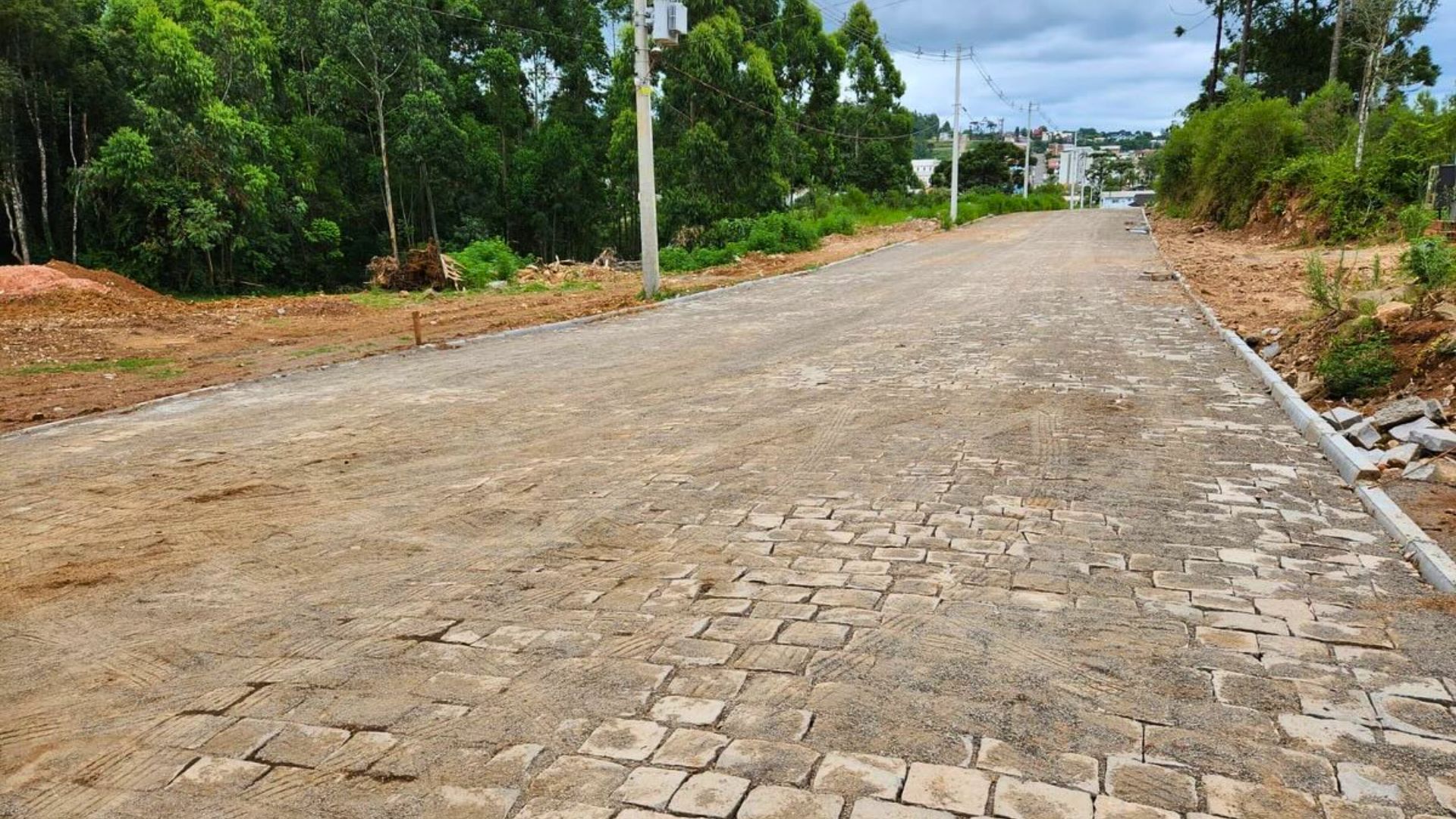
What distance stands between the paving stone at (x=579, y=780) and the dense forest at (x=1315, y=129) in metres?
23.5

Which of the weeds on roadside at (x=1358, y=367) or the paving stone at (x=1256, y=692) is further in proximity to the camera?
the weeds on roadside at (x=1358, y=367)

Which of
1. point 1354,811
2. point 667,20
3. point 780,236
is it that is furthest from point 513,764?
point 780,236

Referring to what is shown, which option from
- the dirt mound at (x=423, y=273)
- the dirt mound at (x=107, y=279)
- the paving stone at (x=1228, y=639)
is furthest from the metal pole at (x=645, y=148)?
the paving stone at (x=1228, y=639)

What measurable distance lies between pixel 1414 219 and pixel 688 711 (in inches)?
850

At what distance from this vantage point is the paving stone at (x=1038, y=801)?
261 cm

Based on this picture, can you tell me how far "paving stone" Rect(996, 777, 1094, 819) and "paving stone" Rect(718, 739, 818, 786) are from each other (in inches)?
22.5

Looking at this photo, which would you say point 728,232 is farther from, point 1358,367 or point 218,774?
point 218,774

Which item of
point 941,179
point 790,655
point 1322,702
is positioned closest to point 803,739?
point 790,655

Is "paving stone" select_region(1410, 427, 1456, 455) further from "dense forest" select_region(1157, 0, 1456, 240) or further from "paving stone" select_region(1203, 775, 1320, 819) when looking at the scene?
"dense forest" select_region(1157, 0, 1456, 240)

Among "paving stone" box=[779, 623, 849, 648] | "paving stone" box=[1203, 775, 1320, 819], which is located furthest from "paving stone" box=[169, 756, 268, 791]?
"paving stone" box=[1203, 775, 1320, 819]

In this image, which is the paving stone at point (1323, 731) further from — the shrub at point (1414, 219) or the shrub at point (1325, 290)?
the shrub at point (1414, 219)

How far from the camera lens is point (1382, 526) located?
16.1ft

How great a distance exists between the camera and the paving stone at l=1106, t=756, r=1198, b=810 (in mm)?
2654

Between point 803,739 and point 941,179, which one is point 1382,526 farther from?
point 941,179
